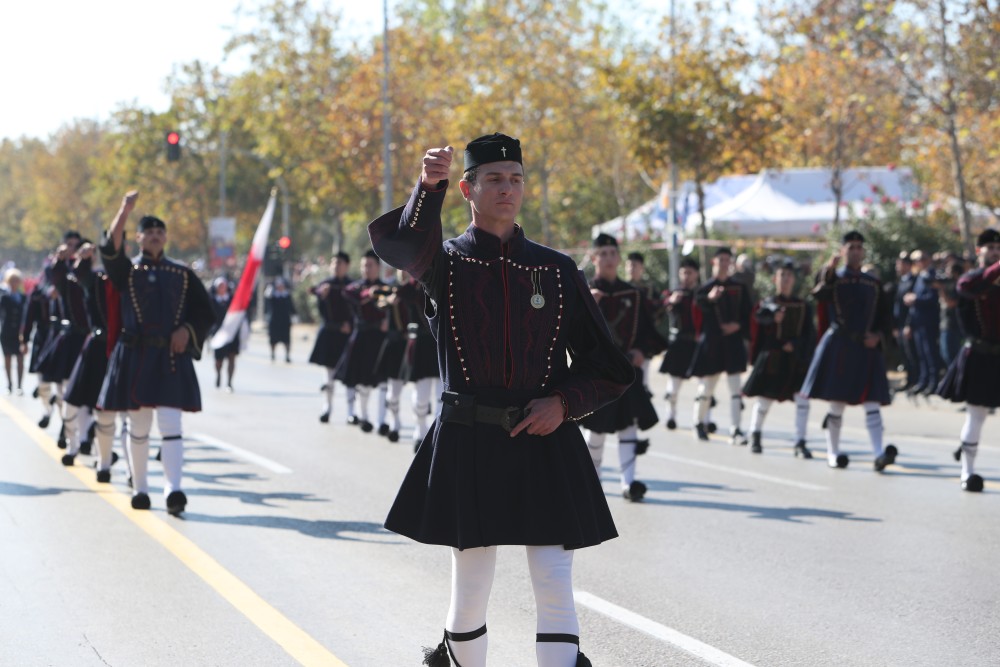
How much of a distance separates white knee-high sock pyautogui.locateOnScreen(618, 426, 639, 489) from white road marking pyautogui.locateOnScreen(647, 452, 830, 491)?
151cm

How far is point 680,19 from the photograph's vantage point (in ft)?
91.5

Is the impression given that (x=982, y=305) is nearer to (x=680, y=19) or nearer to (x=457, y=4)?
(x=680, y=19)

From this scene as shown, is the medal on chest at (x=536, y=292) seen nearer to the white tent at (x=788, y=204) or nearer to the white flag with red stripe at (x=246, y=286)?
the white flag with red stripe at (x=246, y=286)

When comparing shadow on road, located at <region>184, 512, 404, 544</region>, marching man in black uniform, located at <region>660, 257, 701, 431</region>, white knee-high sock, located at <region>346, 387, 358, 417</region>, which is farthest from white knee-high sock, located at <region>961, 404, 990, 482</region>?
white knee-high sock, located at <region>346, 387, 358, 417</region>

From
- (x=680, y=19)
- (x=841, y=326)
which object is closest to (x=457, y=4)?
(x=680, y=19)

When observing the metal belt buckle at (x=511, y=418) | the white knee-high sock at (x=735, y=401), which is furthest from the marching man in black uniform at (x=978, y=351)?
the metal belt buckle at (x=511, y=418)

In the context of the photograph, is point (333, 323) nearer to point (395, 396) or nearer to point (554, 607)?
point (395, 396)

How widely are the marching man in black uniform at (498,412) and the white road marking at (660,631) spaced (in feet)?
4.52

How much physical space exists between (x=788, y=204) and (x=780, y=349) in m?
17.0

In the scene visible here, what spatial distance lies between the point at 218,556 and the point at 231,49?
133 feet

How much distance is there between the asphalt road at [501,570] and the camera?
243 inches

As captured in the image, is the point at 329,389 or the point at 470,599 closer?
the point at 470,599

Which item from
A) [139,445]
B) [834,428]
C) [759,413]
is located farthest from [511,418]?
[759,413]

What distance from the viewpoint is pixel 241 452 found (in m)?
13.6
